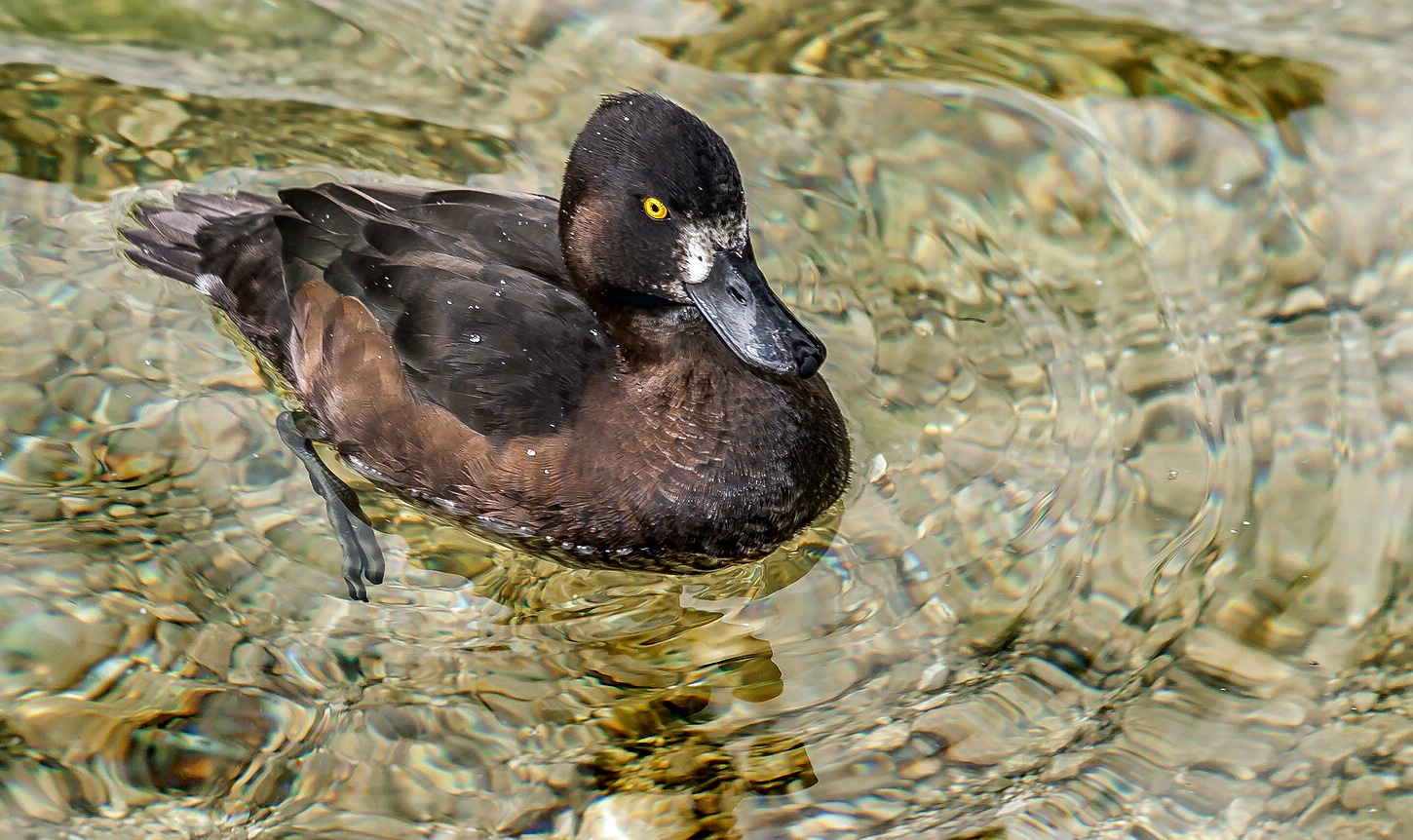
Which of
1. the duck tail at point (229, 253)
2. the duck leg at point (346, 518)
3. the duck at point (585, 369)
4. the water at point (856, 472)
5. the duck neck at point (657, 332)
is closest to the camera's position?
the water at point (856, 472)

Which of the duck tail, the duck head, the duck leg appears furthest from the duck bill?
the duck tail

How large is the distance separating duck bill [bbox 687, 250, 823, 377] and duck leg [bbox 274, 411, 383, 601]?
120 centimetres

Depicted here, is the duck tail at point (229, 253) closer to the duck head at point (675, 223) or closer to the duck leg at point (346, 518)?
the duck leg at point (346, 518)

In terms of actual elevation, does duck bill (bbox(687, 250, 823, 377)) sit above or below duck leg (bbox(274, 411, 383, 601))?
above

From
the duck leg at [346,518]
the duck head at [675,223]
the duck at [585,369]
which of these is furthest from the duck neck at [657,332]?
the duck leg at [346,518]

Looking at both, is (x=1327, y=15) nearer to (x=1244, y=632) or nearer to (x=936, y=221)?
(x=936, y=221)

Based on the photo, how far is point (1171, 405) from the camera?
3.92 meters

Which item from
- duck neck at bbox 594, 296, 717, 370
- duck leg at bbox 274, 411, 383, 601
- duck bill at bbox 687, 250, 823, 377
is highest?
duck bill at bbox 687, 250, 823, 377

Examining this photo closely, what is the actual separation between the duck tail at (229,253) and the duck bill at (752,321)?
54.8 inches

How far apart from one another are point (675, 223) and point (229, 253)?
5.37ft

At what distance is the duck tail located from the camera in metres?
4.13

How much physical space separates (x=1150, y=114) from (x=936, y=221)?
30.2 inches

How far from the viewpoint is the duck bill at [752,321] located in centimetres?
335

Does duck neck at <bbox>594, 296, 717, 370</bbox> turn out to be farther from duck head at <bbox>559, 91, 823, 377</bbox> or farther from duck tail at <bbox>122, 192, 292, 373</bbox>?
duck tail at <bbox>122, 192, 292, 373</bbox>
